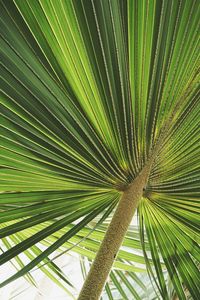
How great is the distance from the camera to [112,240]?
3.14ft

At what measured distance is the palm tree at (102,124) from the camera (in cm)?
84

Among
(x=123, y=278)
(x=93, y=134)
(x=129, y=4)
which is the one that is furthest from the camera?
(x=123, y=278)

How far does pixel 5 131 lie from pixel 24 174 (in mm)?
160

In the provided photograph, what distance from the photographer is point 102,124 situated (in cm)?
105

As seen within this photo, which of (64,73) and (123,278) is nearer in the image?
(64,73)

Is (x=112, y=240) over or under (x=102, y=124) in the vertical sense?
under

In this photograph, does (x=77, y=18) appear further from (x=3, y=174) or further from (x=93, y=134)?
(x=3, y=174)

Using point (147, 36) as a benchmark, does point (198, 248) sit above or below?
below

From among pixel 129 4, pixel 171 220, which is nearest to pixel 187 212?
pixel 171 220

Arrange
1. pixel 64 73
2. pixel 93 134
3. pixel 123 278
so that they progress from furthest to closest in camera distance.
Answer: pixel 123 278 → pixel 93 134 → pixel 64 73

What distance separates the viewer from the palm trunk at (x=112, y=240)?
88cm

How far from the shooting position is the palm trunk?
0.88 m

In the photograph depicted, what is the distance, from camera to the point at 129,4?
81cm

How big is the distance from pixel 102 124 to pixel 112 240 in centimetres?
29
